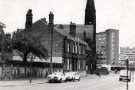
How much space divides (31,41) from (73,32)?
28.3m

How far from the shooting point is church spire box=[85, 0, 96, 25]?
113 m

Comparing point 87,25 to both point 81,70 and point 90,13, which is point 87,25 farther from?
point 81,70

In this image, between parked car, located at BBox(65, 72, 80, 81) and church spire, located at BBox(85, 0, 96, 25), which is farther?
church spire, located at BBox(85, 0, 96, 25)

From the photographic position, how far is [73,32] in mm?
78562

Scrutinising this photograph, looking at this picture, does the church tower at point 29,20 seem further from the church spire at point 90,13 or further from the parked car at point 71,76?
the church spire at point 90,13

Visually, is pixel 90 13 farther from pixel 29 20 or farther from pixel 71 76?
pixel 71 76

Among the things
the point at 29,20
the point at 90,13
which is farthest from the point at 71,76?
the point at 90,13

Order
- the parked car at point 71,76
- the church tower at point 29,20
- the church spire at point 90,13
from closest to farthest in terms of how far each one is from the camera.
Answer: the parked car at point 71,76 → the church tower at point 29,20 → the church spire at point 90,13

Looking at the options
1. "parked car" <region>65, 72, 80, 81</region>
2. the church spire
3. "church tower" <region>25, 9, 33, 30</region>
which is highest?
the church spire

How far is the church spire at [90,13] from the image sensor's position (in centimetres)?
11325

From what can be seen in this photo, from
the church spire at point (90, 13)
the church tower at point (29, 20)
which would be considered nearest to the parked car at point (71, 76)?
the church tower at point (29, 20)

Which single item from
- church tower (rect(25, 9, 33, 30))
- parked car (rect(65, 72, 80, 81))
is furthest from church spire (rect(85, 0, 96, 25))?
parked car (rect(65, 72, 80, 81))

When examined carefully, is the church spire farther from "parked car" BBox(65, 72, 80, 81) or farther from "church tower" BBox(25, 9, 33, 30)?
"parked car" BBox(65, 72, 80, 81)

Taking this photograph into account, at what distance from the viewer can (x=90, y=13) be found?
375 feet
